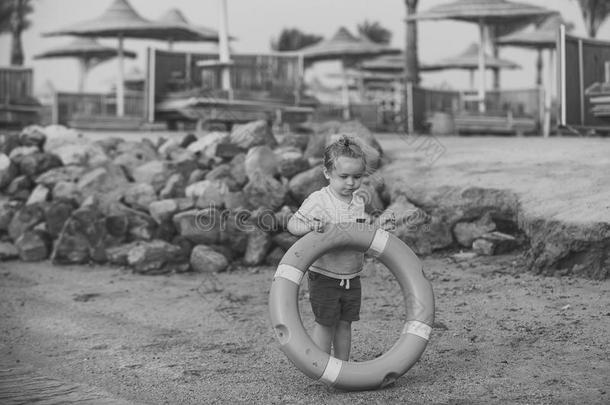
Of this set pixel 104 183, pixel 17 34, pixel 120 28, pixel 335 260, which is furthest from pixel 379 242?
pixel 17 34

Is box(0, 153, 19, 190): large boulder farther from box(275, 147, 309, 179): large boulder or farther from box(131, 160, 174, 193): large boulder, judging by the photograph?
box(275, 147, 309, 179): large boulder

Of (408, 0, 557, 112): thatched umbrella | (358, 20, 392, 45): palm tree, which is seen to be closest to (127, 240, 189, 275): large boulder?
(408, 0, 557, 112): thatched umbrella

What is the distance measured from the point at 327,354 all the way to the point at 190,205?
4.24m

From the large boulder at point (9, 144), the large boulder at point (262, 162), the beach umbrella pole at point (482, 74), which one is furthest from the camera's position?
the beach umbrella pole at point (482, 74)

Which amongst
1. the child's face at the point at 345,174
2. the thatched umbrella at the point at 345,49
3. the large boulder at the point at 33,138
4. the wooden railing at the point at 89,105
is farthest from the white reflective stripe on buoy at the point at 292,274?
the thatched umbrella at the point at 345,49

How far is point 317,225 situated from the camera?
412 centimetres

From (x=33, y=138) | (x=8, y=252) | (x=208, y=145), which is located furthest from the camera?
(x=33, y=138)

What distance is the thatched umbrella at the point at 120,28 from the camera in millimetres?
16453

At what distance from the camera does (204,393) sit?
13.5ft

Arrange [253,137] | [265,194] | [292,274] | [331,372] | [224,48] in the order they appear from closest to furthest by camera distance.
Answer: [331,372]
[292,274]
[265,194]
[253,137]
[224,48]

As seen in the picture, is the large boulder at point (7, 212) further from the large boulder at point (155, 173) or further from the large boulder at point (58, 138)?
the large boulder at point (58, 138)

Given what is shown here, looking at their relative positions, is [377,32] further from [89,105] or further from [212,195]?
[212,195]

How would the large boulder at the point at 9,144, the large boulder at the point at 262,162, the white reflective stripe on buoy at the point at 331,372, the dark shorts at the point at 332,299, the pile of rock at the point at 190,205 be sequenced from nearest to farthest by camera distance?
the white reflective stripe on buoy at the point at 331,372 → the dark shorts at the point at 332,299 → the pile of rock at the point at 190,205 → the large boulder at the point at 262,162 → the large boulder at the point at 9,144

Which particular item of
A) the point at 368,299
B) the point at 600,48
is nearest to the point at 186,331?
the point at 368,299
